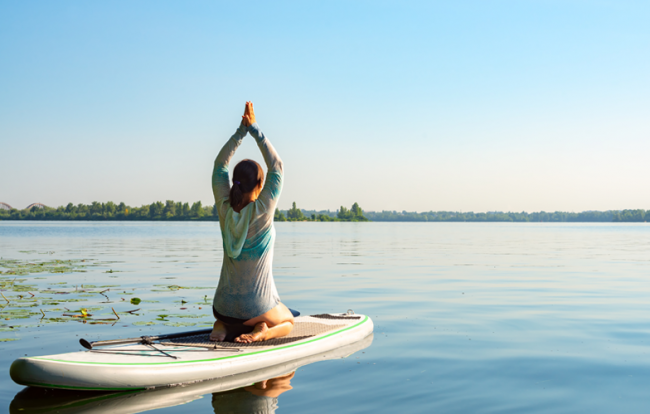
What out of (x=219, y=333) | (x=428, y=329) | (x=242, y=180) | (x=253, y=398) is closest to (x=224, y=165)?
(x=242, y=180)

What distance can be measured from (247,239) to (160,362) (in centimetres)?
158

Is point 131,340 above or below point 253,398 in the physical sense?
above

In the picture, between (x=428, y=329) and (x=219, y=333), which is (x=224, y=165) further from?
(x=428, y=329)

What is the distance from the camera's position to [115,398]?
501 centimetres

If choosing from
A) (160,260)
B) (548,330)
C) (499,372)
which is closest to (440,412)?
(499,372)

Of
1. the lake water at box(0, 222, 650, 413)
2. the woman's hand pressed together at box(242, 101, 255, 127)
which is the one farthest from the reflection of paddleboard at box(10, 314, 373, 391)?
the woman's hand pressed together at box(242, 101, 255, 127)

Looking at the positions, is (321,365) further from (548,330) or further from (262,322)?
(548,330)

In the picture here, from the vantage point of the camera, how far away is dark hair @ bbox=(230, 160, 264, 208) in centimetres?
580

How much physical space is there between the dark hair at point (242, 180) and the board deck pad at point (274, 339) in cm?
168

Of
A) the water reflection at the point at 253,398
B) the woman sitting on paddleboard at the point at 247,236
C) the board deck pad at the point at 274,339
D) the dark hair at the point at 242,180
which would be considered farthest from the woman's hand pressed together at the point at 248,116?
the water reflection at the point at 253,398

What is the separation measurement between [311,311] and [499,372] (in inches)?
192

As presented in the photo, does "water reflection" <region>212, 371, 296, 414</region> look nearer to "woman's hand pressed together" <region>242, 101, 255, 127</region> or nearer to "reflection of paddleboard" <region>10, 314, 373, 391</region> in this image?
"reflection of paddleboard" <region>10, 314, 373, 391</region>

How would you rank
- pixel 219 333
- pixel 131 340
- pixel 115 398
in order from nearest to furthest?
pixel 115 398 < pixel 131 340 < pixel 219 333

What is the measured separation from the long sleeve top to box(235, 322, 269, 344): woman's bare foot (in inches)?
Result: 8.4
